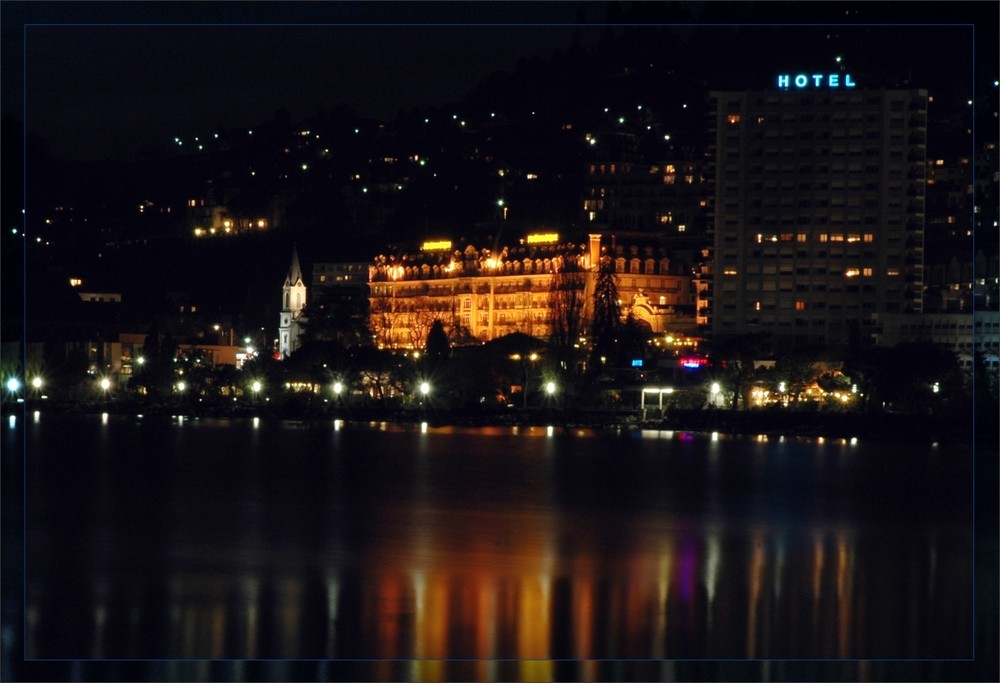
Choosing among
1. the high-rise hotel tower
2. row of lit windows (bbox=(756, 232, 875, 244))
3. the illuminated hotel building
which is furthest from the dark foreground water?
the illuminated hotel building

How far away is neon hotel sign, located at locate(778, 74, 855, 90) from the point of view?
44.8 metres

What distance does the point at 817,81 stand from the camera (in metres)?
44.9

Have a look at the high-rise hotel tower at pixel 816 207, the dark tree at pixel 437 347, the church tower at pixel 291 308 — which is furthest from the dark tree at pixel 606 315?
the church tower at pixel 291 308

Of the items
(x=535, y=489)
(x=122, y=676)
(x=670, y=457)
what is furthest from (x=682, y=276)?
Result: (x=122, y=676)

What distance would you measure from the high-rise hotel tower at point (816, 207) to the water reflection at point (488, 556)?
1485 cm

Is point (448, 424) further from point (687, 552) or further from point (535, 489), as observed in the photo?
point (687, 552)

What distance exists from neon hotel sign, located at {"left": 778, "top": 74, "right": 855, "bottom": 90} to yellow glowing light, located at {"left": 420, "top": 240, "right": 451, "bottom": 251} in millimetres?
13157

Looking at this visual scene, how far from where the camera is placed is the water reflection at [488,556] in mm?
10531

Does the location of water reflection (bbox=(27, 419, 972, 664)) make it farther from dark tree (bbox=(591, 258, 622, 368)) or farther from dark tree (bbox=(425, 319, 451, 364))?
dark tree (bbox=(591, 258, 622, 368))

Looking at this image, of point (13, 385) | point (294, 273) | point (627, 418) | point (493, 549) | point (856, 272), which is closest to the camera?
point (493, 549)

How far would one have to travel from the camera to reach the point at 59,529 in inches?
672

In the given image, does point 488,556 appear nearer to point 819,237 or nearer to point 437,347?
point 437,347

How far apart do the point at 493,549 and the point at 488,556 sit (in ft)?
2.16

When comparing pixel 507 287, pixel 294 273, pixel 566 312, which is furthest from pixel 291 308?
pixel 566 312
